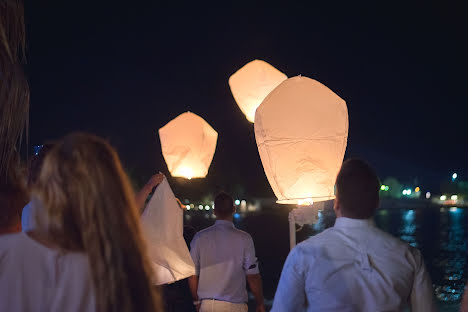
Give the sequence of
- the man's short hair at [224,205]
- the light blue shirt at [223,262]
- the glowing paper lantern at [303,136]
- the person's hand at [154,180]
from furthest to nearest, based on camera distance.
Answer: the man's short hair at [224,205] < the light blue shirt at [223,262] < the glowing paper lantern at [303,136] < the person's hand at [154,180]

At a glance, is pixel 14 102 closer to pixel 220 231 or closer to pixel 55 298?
pixel 55 298

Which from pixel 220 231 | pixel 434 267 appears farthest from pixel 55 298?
pixel 434 267

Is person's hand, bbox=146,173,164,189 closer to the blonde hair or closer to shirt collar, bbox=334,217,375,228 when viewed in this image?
shirt collar, bbox=334,217,375,228

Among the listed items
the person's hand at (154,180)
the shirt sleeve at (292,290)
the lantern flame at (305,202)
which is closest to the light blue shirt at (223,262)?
the lantern flame at (305,202)

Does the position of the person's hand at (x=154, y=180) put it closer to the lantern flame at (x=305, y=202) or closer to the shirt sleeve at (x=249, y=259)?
the lantern flame at (x=305, y=202)

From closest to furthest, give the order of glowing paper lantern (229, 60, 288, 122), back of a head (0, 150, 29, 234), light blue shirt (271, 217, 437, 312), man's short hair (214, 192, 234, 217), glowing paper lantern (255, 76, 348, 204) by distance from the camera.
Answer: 1. back of a head (0, 150, 29, 234)
2. light blue shirt (271, 217, 437, 312)
3. glowing paper lantern (255, 76, 348, 204)
4. man's short hair (214, 192, 234, 217)
5. glowing paper lantern (229, 60, 288, 122)

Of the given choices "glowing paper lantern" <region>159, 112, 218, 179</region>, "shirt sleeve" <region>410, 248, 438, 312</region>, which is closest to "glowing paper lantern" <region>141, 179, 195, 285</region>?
"glowing paper lantern" <region>159, 112, 218, 179</region>

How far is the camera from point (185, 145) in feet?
15.2

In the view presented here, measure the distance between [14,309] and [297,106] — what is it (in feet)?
7.42

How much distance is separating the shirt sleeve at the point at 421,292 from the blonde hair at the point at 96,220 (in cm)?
139

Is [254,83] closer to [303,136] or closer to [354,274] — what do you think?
[303,136]

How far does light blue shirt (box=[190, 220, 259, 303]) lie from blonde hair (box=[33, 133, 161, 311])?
2.89 metres

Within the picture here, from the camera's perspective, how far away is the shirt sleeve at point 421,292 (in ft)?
6.87

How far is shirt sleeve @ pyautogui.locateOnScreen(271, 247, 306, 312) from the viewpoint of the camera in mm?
2105
